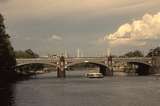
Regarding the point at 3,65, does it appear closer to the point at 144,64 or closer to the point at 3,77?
the point at 3,77

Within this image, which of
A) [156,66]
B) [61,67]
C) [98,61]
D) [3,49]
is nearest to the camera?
[3,49]

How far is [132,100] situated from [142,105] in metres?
7.39

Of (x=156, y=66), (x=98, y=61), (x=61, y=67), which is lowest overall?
(x=156, y=66)

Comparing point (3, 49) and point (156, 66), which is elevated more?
point (3, 49)

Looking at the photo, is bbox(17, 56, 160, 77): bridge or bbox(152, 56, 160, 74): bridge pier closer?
bbox(17, 56, 160, 77): bridge

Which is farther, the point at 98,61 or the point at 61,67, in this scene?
the point at 98,61

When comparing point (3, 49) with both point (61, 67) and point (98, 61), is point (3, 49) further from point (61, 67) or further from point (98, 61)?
point (98, 61)

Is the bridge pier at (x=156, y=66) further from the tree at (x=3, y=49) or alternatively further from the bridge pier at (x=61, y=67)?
the tree at (x=3, y=49)

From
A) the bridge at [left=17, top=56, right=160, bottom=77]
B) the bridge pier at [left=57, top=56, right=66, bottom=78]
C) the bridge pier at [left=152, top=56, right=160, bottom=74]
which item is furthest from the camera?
the bridge pier at [left=152, top=56, right=160, bottom=74]

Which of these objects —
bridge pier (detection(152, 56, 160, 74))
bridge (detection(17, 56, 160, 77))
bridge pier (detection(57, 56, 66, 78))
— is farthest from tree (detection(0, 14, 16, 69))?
bridge pier (detection(152, 56, 160, 74))

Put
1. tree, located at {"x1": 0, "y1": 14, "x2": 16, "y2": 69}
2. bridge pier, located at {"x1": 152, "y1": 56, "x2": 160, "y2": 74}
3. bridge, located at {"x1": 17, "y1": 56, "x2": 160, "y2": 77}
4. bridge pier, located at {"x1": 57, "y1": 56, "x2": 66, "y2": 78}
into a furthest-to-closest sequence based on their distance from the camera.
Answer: bridge pier, located at {"x1": 152, "y1": 56, "x2": 160, "y2": 74} < bridge pier, located at {"x1": 57, "y1": 56, "x2": 66, "y2": 78} < bridge, located at {"x1": 17, "y1": 56, "x2": 160, "y2": 77} < tree, located at {"x1": 0, "y1": 14, "x2": 16, "y2": 69}

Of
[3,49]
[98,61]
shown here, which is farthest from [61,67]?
[3,49]

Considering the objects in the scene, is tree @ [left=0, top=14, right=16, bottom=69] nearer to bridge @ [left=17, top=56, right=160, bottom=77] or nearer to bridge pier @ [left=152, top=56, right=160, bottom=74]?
bridge @ [left=17, top=56, right=160, bottom=77]

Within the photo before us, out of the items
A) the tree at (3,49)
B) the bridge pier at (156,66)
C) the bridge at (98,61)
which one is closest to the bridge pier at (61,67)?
the bridge at (98,61)
